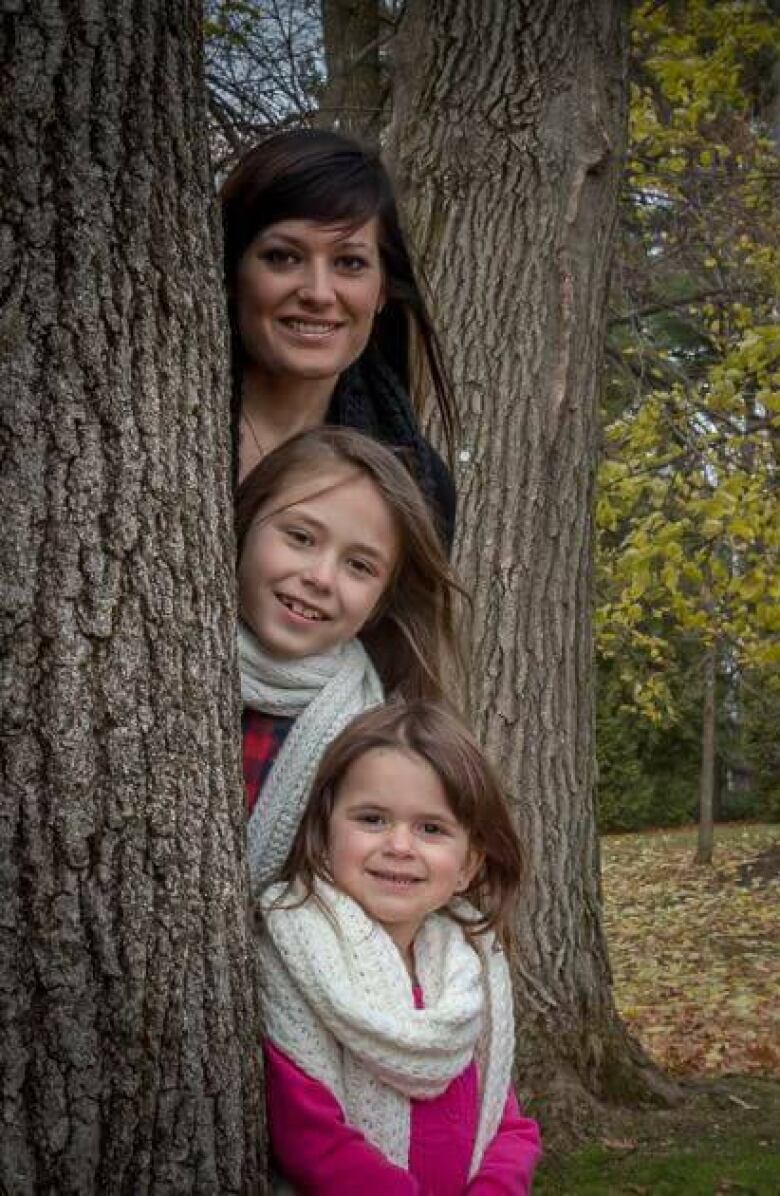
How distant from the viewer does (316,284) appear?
2209 mm

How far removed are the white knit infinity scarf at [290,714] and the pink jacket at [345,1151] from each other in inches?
12.3

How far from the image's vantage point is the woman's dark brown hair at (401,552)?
217cm

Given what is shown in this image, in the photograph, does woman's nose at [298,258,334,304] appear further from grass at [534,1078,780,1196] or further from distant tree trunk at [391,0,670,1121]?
grass at [534,1078,780,1196]

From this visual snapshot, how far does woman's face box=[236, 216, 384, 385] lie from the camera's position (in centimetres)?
222

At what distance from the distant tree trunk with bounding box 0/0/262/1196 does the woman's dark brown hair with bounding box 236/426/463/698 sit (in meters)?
0.48

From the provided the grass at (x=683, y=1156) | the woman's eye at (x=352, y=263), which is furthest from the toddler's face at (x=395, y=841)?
the grass at (x=683, y=1156)

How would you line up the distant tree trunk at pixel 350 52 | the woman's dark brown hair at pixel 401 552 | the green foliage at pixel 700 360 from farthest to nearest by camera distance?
the distant tree trunk at pixel 350 52 → the green foliage at pixel 700 360 → the woman's dark brown hair at pixel 401 552

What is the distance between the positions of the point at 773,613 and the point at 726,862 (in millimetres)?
8363

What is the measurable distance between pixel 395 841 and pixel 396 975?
0.20 m

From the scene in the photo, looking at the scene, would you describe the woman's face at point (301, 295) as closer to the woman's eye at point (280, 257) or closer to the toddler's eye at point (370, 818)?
the woman's eye at point (280, 257)

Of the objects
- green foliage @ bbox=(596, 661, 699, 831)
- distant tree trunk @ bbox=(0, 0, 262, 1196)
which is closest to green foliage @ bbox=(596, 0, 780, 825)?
distant tree trunk @ bbox=(0, 0, 262, 1196)

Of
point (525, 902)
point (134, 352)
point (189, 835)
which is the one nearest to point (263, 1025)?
point (189, 835)

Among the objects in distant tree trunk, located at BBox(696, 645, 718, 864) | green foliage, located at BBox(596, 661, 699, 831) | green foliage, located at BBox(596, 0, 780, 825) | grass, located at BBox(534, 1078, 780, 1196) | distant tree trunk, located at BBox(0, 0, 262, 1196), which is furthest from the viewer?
green foliage, located at BBox(596, 661, 699, 831)

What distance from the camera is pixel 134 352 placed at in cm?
158
